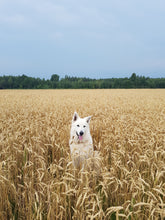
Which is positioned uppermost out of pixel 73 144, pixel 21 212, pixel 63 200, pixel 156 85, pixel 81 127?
pixel 156 85

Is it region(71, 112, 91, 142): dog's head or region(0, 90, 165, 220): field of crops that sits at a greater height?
region(71, 112, 91, 142): dog's head

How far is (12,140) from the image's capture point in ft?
13.3

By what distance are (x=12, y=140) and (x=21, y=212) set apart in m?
2.09

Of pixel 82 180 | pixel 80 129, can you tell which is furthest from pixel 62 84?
pixel 82 180

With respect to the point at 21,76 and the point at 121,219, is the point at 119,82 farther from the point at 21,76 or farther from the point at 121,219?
the point at 121,219

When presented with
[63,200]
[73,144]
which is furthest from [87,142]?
[63,200]

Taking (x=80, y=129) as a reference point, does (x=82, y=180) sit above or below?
below

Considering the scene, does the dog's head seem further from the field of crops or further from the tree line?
the tree line

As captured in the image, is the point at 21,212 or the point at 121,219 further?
the point at 21,212

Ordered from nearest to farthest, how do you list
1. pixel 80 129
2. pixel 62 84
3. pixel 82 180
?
1. pixel 82 180
2. pixel 80 129
3. pixel 62 84

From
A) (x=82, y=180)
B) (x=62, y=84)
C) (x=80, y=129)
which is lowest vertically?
(x=82, y=180)

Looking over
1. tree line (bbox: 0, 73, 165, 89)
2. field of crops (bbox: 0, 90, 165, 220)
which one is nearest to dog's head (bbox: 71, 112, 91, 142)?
field of crops (bbox: 0, 90, 165, 220)

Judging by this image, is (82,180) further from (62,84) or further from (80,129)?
(62,84)

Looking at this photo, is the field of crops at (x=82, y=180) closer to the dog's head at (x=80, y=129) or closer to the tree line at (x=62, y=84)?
the dog's head at (x=80, y=129)
